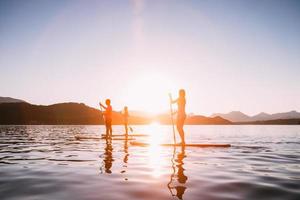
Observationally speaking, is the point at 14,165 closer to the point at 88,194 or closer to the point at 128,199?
the point at 88,194

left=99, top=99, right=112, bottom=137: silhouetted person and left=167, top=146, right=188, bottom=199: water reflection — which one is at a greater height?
left=99, top=99, right=112, bottom=137: silhouetted person

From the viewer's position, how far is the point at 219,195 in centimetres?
619

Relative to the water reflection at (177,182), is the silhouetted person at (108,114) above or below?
above

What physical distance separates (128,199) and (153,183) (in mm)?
1659

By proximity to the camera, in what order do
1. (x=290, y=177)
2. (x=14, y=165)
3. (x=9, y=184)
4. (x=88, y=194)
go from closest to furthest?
(x=88, y=194) < (x=9, y=184) < (x=290, y=177) < (x=14, y=165)

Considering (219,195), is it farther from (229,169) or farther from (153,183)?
(229,169)

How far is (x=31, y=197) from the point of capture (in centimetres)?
591

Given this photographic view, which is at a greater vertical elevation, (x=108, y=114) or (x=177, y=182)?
(x=108, y=114)

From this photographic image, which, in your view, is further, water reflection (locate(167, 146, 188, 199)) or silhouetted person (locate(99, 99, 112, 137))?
silhouetted person (locate(99, 99, 112, 137))

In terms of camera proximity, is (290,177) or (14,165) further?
(14,165)

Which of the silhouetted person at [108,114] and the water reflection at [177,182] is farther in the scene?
the silhouetted person at [108,114]

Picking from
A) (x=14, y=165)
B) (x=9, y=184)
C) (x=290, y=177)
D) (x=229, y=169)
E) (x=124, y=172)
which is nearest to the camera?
(x=9, y=184)

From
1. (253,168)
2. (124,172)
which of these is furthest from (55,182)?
(253,168)

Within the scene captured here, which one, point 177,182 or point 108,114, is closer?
point 177,182
